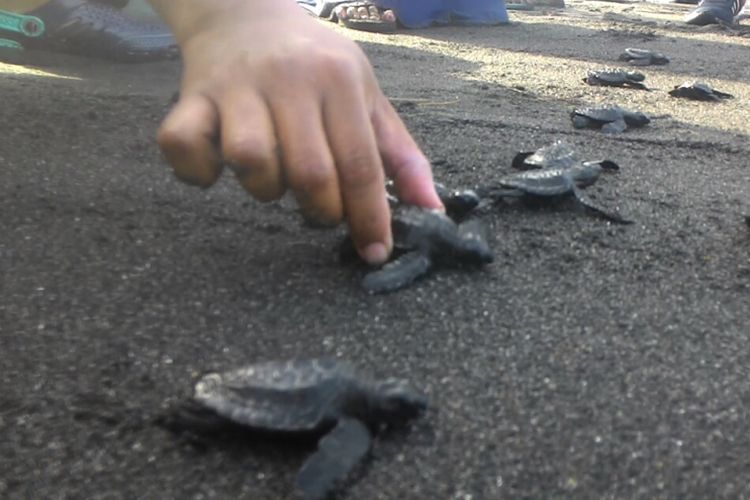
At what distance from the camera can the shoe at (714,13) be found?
4887 mm

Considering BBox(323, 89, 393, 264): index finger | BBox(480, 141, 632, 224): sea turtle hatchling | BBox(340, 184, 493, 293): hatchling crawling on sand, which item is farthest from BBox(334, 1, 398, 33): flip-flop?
BBox(323, 89, 393, 264): index finger

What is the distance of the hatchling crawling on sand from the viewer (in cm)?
96

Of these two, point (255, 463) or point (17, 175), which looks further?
point (17, 175)

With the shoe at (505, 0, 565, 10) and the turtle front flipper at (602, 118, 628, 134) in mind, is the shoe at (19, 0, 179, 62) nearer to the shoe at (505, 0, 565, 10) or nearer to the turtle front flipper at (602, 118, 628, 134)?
the turtle front flipper at (602, 118, 628, 134)

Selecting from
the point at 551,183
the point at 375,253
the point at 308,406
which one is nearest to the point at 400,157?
the point at 375,253

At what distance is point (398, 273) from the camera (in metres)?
0.96

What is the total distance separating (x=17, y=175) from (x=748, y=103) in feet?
6.72

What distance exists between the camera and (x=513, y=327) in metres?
0.90

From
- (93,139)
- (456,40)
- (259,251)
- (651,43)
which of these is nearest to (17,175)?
(93,139)

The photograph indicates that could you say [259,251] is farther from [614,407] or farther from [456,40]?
[456,40]

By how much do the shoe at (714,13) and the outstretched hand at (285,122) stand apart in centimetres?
469

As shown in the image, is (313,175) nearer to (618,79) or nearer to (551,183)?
(551,183)

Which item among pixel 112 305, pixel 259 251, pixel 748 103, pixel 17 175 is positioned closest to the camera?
pixel 112 305

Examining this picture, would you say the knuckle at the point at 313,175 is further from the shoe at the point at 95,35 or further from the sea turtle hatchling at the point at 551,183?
the shoe at the point at 95,35
